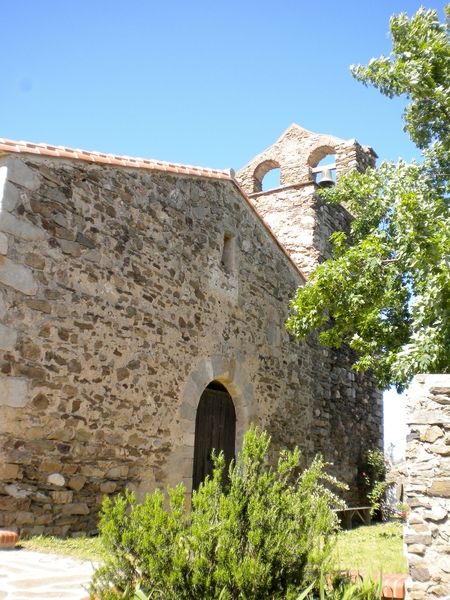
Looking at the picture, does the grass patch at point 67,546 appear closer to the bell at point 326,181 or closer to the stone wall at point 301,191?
the stone wall at point 301,191

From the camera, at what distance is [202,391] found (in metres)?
7.48

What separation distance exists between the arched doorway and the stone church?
24mm

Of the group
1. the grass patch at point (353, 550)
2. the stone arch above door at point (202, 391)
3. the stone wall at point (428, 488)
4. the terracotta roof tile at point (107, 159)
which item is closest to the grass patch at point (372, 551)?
the grass patch at point (353, 550)

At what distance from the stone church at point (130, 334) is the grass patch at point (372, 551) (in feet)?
5.90

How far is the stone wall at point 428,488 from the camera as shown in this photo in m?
3.94

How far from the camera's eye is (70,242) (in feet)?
19.5

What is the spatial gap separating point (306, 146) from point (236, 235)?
5.75 meters

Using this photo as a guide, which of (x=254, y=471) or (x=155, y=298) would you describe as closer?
(x=254, y=471)

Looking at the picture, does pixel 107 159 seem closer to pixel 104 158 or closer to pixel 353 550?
pixel 104 158

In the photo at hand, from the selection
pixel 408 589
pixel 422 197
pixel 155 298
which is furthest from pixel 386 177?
pixel 408 589

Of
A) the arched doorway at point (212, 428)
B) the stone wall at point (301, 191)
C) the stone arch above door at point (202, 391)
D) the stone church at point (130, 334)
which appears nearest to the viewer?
the stone church at point (130, 334)

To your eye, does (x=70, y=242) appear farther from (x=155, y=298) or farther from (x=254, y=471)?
(x=254, y=471)

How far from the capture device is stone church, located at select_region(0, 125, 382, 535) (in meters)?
5.32

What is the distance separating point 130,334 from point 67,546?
7.79ft
